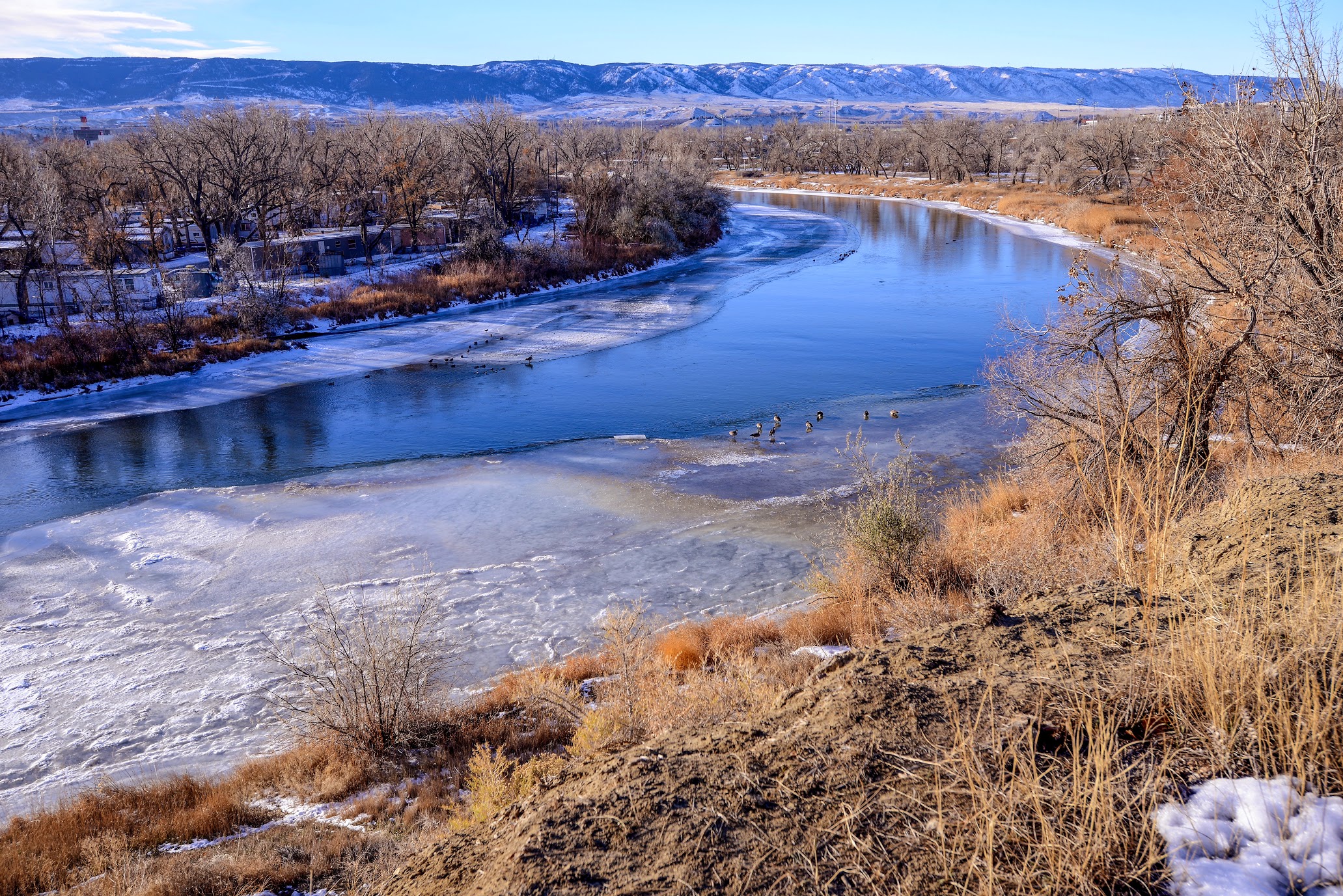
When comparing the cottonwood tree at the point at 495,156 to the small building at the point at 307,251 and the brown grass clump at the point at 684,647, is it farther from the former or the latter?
the brown grass clump at the point at 684,647

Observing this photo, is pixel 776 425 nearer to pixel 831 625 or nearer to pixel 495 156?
pixel 831 625

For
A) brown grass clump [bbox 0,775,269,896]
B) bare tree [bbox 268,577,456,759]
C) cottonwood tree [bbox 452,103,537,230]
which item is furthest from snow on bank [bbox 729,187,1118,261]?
brown grass clump [bbox 0,775,269,896]

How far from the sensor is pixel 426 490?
16.1m

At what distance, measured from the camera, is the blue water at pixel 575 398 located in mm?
17875

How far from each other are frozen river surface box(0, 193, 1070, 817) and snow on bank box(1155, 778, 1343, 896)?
7952 millimetres

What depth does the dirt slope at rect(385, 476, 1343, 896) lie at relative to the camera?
3395 mm

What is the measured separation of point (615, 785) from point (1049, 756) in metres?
1.89

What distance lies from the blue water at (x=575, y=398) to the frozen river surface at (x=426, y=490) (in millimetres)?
103

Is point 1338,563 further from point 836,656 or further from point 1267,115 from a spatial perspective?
point 1267,115

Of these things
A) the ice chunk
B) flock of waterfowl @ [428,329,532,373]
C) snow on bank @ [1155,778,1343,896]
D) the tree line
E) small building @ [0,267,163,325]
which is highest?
the tree line

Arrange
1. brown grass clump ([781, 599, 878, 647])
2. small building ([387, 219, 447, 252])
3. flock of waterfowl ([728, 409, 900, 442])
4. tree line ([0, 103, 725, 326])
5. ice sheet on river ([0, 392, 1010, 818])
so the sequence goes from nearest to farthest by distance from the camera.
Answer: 1. ice sheet on river ([0, 392, 1010, 818])
2. brown grass clump ([781, 599, 878, 647])
3. flock of waterfowl ([728, 409, 900, 442])
4. tree line ([0, 103, 725, 326])
5. small building ([387, 219, 447, 252])

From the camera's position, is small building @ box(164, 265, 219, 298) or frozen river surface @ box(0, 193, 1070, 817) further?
small building @ box(164, 265, 219, 298)

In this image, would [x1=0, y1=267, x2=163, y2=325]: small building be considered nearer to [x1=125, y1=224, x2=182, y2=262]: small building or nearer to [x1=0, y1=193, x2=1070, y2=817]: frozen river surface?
[x1=0, y1=193, x2=1070, y2=817]: frozen river surface

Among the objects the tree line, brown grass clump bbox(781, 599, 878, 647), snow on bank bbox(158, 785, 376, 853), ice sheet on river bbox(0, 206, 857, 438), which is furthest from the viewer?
the tree line
